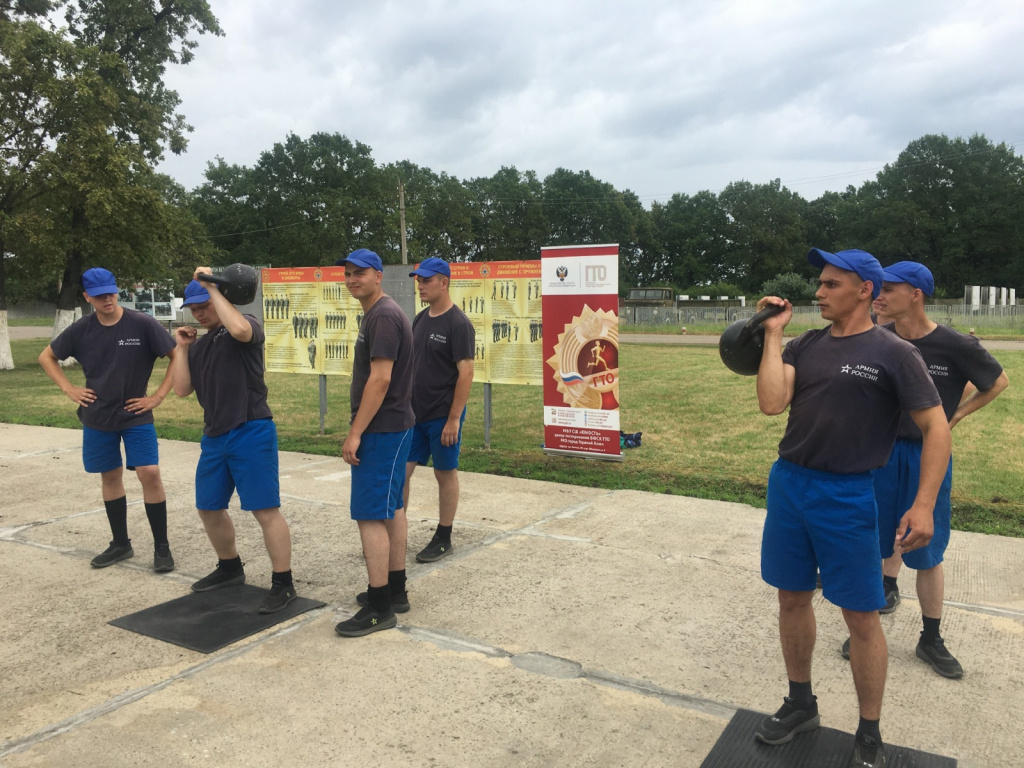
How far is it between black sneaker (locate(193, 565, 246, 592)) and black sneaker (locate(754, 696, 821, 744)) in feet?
10.3

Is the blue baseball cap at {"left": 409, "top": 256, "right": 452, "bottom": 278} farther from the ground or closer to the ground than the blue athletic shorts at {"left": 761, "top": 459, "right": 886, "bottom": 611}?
farther from the ground

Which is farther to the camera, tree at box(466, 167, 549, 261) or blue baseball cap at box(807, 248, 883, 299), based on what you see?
tree at box(466, 167, 549, 261)

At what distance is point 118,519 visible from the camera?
5.10m

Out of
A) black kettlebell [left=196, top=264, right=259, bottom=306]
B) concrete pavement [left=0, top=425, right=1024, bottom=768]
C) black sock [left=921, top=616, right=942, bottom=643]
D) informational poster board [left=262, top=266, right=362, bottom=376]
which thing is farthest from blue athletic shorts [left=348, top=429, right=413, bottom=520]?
informational poster board [left=262, top=266, right=362, bottom=376]

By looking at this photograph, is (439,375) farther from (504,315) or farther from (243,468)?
(504,315)

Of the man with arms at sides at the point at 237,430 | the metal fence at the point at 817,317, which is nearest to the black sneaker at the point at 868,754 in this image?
the man with arms at sides at the point at 237,430

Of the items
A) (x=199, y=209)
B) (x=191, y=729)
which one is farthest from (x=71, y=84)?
(x=199, y=209)

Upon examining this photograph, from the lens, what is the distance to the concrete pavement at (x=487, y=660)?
2.91 m

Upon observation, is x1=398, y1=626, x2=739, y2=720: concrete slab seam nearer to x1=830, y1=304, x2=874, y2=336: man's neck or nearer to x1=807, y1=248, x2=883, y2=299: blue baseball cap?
x1=830, y1=304, x2=874, y2=336: man's neck

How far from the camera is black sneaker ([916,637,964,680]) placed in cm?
340

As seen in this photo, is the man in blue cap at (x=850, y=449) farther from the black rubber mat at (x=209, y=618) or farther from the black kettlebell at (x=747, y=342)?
the black rubber mat at (x=209, y=618)

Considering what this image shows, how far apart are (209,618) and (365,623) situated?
3.01ft

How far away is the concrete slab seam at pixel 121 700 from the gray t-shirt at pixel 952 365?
3.25 metres

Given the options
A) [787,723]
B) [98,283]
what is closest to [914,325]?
[787,723]
